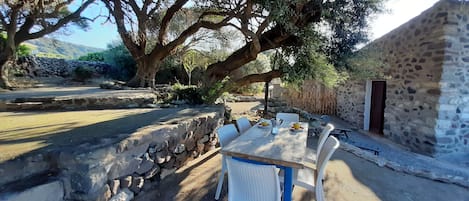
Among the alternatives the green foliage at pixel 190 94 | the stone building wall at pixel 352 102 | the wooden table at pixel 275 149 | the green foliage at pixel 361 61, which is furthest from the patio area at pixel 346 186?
the stone building wall at pixel 352 102

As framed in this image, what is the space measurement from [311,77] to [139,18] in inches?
148

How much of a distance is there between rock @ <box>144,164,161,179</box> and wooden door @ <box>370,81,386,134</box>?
743 centimetres

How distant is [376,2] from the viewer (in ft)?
14.8

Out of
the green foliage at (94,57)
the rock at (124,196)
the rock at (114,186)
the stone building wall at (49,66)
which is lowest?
the rock at (124,196)

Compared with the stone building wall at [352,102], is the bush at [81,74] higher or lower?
higher

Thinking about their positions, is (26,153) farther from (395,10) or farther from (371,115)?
(371,115)

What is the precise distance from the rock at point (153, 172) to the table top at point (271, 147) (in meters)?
0.93

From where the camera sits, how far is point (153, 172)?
9.11 ft

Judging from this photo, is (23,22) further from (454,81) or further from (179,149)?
(454,81)

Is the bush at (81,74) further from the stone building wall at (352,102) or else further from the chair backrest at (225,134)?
the stone building wall at (352,102)

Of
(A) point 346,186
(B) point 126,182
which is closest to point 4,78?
(B) point 126,182

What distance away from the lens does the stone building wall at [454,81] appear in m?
5.47

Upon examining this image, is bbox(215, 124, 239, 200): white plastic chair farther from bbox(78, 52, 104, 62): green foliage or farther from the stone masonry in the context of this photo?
bbox(78, 52, 104, 62): green foliage

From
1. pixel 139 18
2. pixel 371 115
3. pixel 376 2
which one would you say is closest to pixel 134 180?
pixel 139 18
